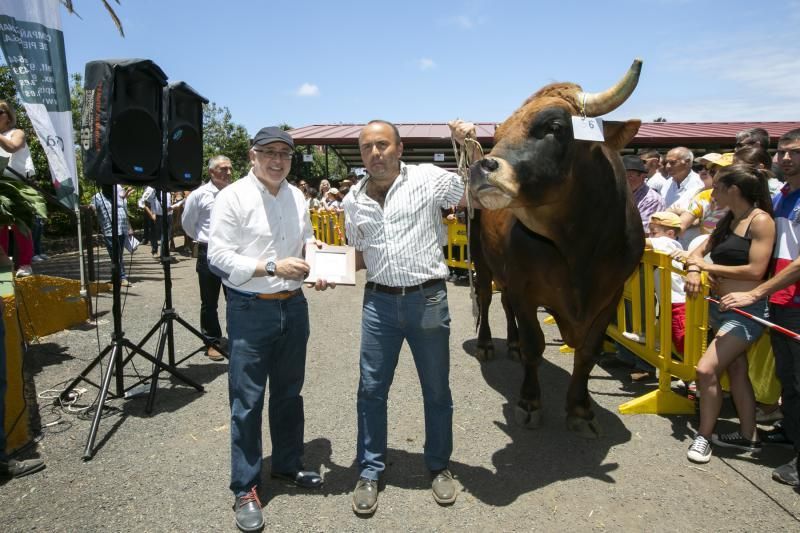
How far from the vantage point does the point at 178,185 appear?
4688 millimetres

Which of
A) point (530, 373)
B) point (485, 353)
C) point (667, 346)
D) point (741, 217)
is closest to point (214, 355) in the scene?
point (485, 353)

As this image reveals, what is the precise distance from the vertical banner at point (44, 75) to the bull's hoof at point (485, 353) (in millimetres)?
4936

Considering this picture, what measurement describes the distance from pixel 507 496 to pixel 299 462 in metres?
1.28

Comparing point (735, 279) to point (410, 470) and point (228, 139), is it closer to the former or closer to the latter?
point (410, 470)

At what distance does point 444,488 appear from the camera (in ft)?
9.84

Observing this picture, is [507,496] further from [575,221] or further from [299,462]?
[575,221]

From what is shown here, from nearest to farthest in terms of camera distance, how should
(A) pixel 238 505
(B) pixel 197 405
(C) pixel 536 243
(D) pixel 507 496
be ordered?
(A) pixel 238 505, (D) pixel 507 496, (C) pixel 536 243, (B) pixel 197 405

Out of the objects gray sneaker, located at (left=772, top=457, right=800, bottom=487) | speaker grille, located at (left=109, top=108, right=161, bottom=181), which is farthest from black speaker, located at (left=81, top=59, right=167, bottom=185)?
gray sneaker, located at (left=772, top=457, right=800, bottom=487)

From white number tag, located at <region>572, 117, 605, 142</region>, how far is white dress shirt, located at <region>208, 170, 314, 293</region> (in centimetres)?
174

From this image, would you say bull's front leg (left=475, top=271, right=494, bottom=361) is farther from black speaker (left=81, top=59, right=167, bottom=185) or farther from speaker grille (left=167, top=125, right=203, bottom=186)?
black speaker (left=81, top=59, right=167, bottom=185)

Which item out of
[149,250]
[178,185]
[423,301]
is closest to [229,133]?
[149,250]

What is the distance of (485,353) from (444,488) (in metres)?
2.66

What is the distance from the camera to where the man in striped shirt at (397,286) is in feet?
9.45

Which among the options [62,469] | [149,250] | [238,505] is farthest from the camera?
[149,250]
